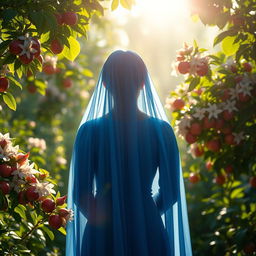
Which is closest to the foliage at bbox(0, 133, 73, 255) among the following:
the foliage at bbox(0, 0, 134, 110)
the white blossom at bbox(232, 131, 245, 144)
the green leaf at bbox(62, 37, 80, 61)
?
the foliage at bbox(0, 0, 134, 110)

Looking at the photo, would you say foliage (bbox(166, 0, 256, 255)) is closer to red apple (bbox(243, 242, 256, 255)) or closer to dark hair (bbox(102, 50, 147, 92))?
red apple (bbox(243, 242, 256, 255))

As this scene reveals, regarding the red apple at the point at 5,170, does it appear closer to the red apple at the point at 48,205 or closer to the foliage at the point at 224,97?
the red apple at the point at 48,205

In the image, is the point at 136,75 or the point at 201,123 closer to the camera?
the point at 136,75

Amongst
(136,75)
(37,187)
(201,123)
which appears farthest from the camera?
(201,123)

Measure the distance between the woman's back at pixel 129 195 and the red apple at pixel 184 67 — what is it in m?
0.93

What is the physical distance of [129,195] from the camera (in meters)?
2.63

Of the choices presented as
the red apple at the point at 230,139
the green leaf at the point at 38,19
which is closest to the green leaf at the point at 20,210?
the green leaf at the point at 38,19

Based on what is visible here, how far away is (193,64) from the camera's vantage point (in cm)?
350

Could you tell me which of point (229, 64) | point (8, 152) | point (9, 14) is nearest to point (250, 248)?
point (229, 64)

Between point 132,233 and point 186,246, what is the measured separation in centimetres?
37

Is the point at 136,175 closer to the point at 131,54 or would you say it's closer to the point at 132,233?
the point at 132,233

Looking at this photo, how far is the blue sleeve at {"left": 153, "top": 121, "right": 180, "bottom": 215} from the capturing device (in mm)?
2674

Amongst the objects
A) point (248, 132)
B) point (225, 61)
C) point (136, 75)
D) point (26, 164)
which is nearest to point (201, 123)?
point (248, 132)

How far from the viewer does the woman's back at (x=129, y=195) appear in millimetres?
2578
